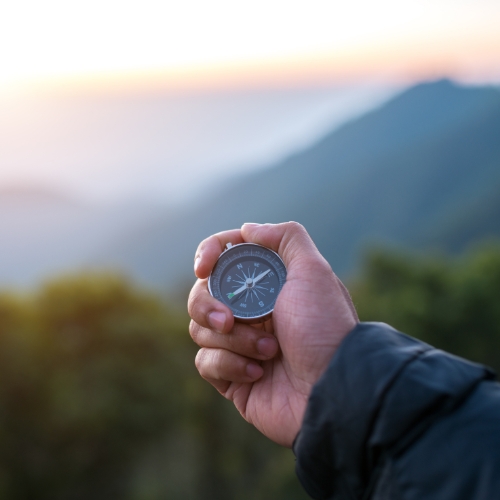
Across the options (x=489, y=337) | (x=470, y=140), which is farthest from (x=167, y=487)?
(x=470, y=140)

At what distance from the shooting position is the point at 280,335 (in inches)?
117

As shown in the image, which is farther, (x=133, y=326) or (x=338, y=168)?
(x=338, y=168)

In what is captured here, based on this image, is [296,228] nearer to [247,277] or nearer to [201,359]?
[247,277]

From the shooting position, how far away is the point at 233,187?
99.8m

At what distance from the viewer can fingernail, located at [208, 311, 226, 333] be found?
2915 mm

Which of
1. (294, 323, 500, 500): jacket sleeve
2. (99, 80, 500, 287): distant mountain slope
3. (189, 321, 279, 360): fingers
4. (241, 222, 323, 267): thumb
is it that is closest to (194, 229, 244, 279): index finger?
(241, 222, 323, 267): thumb

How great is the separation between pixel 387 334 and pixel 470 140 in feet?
294

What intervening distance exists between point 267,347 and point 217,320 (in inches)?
12.3

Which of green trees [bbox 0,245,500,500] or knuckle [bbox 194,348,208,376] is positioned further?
green trees [bbox 0,245,500,500]

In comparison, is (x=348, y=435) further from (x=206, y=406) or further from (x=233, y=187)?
(x=233, y=187)

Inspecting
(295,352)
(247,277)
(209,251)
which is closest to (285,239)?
(247,277)

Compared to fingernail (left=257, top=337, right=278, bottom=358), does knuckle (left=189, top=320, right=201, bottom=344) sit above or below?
above

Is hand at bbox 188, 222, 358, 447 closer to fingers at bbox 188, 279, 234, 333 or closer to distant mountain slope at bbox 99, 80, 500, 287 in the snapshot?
fingers at bbox 188, 279, 234, 333

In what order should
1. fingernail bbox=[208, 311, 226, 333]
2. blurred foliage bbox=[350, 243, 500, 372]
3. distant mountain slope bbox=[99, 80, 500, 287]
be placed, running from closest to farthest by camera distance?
fingernail bbox=[208, 311, 226, 333] → blurred foliage bbox=[350, 243, 500, 372] → distant mountain slope bbox=[99, 80, 500, 287]
